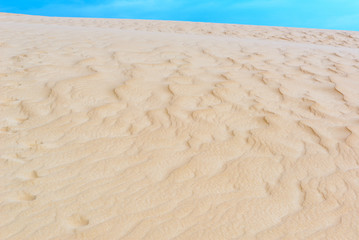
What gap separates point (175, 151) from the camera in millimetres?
2559

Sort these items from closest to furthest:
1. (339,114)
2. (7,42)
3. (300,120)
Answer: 1. (300,120)
2. (339,114)
3. (7,42)

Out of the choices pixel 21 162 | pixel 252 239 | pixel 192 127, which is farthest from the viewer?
pixel 192 127

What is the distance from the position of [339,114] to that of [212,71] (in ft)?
5.80

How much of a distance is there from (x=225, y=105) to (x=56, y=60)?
276 centimetres

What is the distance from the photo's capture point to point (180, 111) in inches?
125

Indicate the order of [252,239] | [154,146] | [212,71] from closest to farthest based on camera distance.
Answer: [252,239], [154,146], [212,71]

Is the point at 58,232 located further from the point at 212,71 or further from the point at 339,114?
the point at 212,71

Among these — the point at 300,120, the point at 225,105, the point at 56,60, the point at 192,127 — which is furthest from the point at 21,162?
the point at 56,60

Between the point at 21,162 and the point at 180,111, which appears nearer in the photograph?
the point at 21,162

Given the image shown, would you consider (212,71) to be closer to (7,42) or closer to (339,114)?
(339,114)

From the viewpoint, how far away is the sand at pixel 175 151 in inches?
74.6

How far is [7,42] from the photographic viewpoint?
5.94 meters

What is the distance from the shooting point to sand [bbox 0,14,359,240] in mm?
→ 1895

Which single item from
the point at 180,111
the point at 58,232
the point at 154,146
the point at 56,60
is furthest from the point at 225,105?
the point at 56,60
